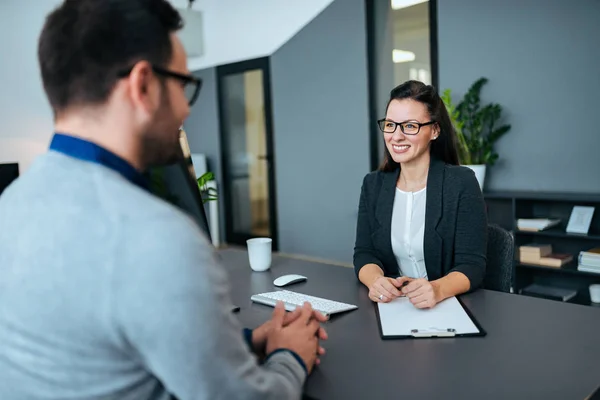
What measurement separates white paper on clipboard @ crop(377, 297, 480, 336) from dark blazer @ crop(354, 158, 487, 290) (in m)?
0.28

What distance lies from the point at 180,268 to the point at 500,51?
3.88 metres

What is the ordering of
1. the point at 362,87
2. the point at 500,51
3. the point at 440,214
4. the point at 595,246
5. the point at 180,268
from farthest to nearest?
1. the point at 362,87
2. the point at 500,51
3. the point at 595,246
4. the point at 440,214
5. the point at 180,268

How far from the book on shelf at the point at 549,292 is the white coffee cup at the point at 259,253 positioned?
2.40 m

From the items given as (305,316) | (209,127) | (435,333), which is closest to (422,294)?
(435,333)

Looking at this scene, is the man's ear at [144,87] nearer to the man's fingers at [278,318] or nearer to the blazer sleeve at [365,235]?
the man's fingers at [278,318]

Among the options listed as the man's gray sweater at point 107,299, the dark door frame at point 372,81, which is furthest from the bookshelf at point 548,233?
the man's gray sweater at point 107,299

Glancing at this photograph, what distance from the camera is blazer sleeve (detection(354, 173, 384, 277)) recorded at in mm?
1868

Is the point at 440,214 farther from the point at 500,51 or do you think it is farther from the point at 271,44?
the point at 271,44

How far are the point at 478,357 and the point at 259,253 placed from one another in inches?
38.7

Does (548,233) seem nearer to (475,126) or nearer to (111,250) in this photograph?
(475,126)

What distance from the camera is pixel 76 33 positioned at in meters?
0.76

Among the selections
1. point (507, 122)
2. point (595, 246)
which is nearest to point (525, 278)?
point (595, 246)

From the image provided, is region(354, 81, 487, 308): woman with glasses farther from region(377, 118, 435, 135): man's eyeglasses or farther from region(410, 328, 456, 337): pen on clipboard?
region(410, 328, 456, 337): pen on clipboard

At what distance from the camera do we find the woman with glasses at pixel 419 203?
1854mm
